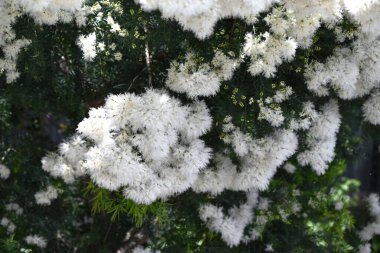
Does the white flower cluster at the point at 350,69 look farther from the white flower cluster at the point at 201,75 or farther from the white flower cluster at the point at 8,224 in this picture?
the white flower cluster at the point at 8,224

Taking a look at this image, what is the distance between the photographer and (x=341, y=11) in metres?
3.04

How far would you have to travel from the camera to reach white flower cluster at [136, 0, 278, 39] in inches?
101

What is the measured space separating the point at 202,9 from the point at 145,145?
74 cm

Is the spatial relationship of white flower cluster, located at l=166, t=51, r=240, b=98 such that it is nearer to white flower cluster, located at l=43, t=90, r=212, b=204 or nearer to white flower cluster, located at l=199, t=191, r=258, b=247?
white flower cluster, located at l=43, t=90, r=212, b=204

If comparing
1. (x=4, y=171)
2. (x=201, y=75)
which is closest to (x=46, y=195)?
(x=4, y=171)

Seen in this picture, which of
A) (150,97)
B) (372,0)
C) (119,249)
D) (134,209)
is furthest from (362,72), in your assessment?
(119,249)

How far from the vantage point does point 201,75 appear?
3.07m

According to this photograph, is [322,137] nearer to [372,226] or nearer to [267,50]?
[267,50]

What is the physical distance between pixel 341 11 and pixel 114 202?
5.26 feet

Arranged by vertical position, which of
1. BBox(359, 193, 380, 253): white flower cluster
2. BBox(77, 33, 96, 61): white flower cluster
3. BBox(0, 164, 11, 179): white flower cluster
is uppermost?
BBox(359, 193, 380, 253): white flower cluster

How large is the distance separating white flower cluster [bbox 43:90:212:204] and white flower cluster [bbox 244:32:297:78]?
1.37ft

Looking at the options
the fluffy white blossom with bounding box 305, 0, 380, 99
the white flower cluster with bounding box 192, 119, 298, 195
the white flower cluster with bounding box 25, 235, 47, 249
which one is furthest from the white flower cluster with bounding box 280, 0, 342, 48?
the white flower cluster with bounding box 25, 235, 47, 249

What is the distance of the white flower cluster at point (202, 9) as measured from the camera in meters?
2.56

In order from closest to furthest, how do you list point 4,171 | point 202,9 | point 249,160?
point 202,9, point 249,160, point 4,171
